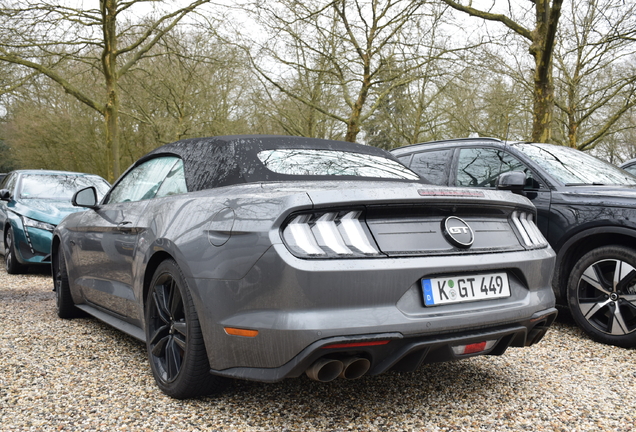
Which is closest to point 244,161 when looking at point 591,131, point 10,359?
point 10,359

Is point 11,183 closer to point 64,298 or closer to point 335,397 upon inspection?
point 64,298

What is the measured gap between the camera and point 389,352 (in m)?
2.30

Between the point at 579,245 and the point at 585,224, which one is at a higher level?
the point at 585,224

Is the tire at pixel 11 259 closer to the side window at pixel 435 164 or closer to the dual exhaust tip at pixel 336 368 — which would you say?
the side window at pixel 435 164

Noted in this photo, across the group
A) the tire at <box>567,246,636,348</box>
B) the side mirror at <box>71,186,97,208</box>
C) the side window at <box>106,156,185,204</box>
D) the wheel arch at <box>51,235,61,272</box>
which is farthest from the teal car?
the tire at <box>567,246,636,348</box>

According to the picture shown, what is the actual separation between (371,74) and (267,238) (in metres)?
14.7

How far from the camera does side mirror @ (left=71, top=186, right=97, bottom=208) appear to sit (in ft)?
14.3

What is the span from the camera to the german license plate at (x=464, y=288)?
2.39 metres

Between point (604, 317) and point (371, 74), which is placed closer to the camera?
point (604, 317)

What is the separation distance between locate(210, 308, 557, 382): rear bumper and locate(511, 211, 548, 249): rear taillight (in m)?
0.53

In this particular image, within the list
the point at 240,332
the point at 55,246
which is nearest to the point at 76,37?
the point at 55,246

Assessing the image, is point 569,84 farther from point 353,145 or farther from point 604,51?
point 353,145

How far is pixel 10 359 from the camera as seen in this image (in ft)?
11.6

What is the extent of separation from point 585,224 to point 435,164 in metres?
1.94
